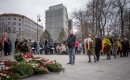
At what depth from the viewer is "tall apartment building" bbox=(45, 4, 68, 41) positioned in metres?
140

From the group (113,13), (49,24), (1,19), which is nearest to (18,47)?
(113,13)

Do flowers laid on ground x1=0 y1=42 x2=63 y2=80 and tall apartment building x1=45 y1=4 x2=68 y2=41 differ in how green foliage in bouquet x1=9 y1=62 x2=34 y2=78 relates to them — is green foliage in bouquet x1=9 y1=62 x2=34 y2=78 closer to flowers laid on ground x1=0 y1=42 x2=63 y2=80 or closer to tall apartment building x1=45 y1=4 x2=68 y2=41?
flowers laid on ground x1=0 y1=42 x2=63 y2=80

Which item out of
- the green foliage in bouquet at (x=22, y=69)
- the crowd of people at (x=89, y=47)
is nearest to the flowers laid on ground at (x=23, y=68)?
the green foliage in bouquet at (x=22, y=69)

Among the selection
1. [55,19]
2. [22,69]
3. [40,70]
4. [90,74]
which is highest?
[55,19]

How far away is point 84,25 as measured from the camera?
174 feet

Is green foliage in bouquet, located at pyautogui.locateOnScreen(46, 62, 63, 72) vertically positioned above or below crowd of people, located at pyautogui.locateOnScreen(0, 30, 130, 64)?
below

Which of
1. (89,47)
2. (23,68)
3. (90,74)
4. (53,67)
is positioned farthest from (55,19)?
(23,68)

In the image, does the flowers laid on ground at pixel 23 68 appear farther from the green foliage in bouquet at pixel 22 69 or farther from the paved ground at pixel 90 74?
the paved ground at pixel 90 74

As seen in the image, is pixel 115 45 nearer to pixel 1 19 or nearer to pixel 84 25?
pixel 84 25

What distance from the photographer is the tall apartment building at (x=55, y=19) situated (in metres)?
140

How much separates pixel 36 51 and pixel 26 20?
396 feet

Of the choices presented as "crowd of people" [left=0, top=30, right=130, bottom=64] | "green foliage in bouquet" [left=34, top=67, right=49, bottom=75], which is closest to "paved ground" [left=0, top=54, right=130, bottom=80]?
"green foliage in bouquet" [left=34, top=67, right=49, bottom=75]

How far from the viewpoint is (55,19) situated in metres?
144

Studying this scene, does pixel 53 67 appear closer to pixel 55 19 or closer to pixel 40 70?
pixel 40 70
